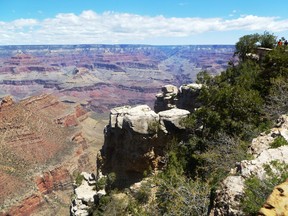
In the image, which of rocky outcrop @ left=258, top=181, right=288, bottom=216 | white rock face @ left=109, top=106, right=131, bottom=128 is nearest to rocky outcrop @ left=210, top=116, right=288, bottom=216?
rocky outcrop @ left=258, top=181, right=288, bottom=216

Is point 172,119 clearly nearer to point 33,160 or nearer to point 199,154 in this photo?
point 199,154

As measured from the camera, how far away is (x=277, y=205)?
27.6ft

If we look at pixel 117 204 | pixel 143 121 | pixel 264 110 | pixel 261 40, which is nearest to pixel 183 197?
pixel 264 110

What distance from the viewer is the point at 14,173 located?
6619 cm

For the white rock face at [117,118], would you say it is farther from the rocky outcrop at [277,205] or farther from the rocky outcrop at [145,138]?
the rocky outcrop at [277,205]

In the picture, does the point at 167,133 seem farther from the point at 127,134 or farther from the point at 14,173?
the point at 14,173

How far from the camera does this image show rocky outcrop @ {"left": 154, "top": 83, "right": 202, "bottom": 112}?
39094mm

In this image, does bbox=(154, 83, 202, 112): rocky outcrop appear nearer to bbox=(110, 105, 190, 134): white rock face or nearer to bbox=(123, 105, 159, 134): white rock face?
bbox=(110, 105, 190, 134): white rock face

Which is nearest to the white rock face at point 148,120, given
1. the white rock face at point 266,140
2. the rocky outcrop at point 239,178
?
the white rock face at point 266,140

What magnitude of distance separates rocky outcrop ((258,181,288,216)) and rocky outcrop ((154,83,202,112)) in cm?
2942

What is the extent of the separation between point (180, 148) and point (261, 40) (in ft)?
69.0

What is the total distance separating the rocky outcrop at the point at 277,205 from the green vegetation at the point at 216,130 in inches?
296

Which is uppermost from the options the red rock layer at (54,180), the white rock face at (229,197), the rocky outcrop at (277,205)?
the rocky outcrop at (277,205)

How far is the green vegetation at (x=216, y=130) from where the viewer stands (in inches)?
793
